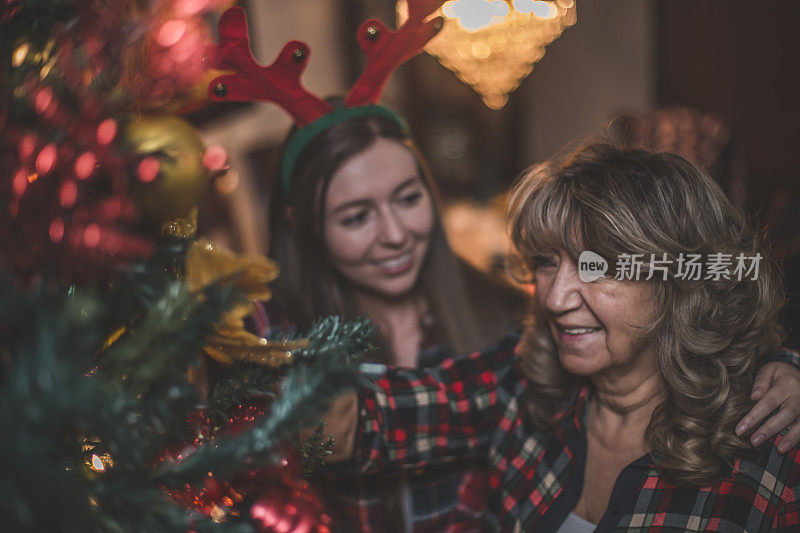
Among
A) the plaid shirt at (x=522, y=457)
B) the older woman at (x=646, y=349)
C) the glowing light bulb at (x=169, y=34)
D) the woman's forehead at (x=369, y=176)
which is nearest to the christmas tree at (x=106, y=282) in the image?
the glowing light bulb at (x=169, y=34)

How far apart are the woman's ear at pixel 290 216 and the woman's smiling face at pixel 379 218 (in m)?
0.13

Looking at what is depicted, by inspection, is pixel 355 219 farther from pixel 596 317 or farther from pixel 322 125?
pixel 596 317

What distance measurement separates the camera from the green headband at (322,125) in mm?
1277

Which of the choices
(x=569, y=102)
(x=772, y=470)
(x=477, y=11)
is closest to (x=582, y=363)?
(x=772, y=470)

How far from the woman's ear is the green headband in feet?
0.19

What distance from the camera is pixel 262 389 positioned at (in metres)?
0.63

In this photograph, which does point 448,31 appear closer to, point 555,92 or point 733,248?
point 555,92

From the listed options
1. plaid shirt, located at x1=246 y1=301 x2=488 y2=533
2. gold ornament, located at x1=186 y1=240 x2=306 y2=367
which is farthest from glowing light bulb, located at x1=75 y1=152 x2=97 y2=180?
plaid shirt, located at x1=246 y1=301 x2=488 y2=533

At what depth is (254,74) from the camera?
1126 millimetres

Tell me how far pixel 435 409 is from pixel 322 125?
66cm

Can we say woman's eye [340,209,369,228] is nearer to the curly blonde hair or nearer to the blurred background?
the curly blonde hair

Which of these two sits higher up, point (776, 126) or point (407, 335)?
point (407, 335)

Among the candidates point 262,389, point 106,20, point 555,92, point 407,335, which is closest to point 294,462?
point 262,389

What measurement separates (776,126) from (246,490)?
124 inches
